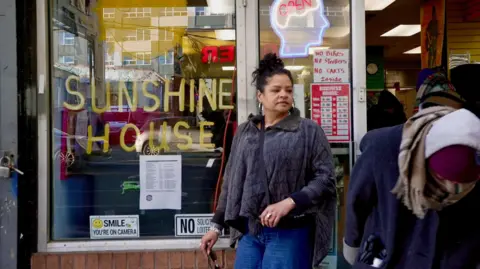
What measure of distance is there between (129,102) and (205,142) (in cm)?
68

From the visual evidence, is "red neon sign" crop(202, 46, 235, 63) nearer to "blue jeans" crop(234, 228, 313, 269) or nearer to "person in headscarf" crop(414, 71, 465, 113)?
"blue jeans" crop(234, 228, 313, 269)

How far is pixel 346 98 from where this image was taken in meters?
4.29

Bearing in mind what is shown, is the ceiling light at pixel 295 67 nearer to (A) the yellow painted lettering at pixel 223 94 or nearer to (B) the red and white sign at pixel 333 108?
(B) the red and white sign at pixel 333 108

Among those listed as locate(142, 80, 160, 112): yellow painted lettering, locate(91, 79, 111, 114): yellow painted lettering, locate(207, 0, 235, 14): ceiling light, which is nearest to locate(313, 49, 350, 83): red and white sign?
locate(207, 0, 235, 14): ceiling light

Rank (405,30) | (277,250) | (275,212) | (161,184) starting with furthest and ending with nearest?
(405,30) → (161,184) → (277,250) → (275,212)

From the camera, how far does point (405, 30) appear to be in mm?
10414

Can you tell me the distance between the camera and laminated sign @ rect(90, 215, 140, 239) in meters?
4.37

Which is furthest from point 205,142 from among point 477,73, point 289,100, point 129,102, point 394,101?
point 477,73

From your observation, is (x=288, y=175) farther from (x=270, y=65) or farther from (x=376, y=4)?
(x=376, y=4)

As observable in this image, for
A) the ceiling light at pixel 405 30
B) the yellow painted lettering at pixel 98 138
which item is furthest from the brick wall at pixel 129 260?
the ceiling light at pixel 405 30

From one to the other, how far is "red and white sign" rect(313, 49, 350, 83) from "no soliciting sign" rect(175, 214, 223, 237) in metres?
1.37

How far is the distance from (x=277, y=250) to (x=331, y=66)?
178cm

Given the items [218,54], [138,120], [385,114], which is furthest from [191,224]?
[385,114]

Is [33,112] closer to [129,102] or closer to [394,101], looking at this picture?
[129,102]
